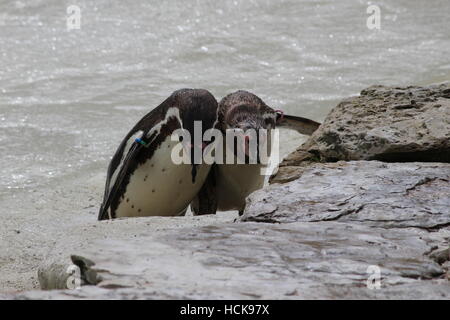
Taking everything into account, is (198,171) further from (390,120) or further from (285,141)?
(285,141)

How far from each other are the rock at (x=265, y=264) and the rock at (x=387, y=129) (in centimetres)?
73

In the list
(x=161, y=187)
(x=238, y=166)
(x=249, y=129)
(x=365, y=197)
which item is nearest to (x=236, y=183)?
(x=238, y=166)

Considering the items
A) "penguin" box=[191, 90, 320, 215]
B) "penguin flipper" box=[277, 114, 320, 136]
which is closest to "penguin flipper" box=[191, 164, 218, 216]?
"penguin" box=[191, 90, 320, 215]

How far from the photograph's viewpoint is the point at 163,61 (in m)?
8.12

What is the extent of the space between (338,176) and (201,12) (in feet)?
20.8

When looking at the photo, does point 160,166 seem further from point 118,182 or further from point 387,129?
point 387,129

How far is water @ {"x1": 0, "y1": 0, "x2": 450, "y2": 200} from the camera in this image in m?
6.43

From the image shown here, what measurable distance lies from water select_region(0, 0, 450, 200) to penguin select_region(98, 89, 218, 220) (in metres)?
0.99

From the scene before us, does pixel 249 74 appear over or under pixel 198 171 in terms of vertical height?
over

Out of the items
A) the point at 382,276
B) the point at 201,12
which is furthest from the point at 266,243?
the point at 201,12

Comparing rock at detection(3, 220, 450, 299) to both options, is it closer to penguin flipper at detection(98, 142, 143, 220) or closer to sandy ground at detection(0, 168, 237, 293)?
sandy ground at detection(0, 168, 237, 293)

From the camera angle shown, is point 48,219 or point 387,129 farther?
point 48,219

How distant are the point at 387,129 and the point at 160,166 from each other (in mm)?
1258
